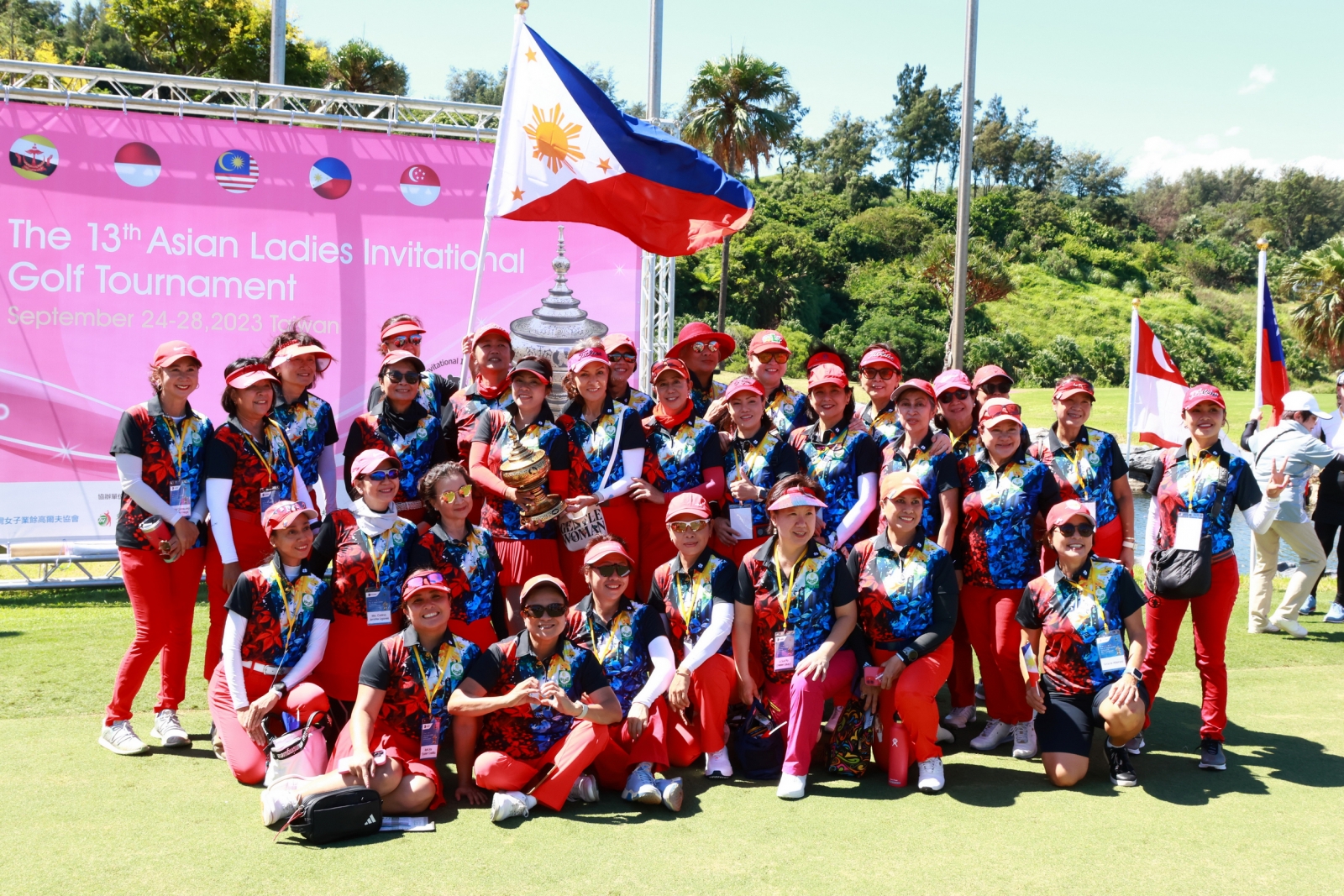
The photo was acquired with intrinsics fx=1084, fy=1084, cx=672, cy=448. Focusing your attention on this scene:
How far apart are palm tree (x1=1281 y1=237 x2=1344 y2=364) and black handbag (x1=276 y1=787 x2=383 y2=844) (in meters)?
25.5

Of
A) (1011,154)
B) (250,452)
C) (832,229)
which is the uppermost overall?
(1011,154)

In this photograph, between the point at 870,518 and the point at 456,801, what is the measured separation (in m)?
2.28

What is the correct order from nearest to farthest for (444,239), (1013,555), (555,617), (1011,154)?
(555,617) → (1013,555) → (444,239) → (1011,154)

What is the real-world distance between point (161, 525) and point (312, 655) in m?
0.91

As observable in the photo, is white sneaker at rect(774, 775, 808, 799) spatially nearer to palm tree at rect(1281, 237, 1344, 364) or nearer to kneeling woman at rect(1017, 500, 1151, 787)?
kneeling woman at rect(1017, 500, 1151, 787)

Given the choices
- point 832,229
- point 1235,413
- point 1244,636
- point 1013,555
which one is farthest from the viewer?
point 832,229

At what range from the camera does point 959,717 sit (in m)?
5.17

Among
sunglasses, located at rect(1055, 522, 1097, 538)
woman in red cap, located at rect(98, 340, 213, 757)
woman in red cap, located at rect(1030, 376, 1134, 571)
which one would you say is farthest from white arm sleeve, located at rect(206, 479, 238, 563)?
woman in red cap, located at rect(1030, 376, 1134, 571)

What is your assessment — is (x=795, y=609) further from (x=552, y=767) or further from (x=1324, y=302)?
(x=1324, y=302)

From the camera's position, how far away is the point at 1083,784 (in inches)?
175

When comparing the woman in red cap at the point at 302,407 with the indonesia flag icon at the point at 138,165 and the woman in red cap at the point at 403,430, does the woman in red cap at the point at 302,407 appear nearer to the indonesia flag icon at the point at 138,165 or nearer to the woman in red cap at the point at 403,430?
the woman in red cap at the point at 403,430

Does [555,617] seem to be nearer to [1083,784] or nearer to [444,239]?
[1083,784]

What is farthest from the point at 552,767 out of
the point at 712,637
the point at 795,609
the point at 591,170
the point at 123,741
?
the point at 591,170

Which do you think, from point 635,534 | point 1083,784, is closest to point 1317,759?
point 1083,784
